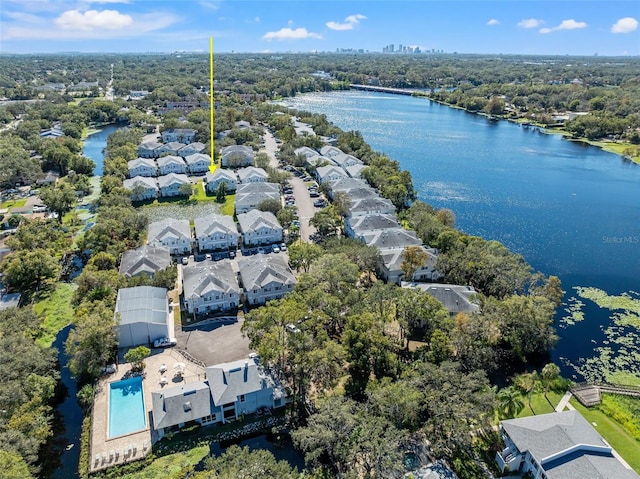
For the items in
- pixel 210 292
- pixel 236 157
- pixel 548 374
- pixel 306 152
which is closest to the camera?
pixel 548 374

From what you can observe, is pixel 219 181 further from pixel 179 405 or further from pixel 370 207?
pixel 179 405

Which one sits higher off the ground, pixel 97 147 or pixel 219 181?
pixel 97 147

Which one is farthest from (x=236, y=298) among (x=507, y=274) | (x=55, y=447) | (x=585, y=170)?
(x=585, y=170)

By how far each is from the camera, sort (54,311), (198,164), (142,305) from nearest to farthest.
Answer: (142,305), (54,311), (198,164)

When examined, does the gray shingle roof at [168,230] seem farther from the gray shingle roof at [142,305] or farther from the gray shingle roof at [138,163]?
the gray shingle roof at [138,163]

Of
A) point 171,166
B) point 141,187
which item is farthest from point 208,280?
point 171,166

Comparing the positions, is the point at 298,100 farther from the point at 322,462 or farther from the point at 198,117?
the point at 322,462

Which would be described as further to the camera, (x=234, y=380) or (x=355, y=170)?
(x=355, y=170)

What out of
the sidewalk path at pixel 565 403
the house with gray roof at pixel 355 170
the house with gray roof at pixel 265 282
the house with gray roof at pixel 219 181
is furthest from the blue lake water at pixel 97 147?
the sidewalk path at pixel 565 403
